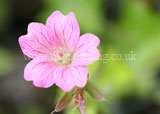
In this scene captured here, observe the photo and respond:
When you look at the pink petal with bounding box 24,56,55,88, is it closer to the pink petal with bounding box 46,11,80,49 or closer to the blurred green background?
the pink petal with bounding box 46,11,80,49

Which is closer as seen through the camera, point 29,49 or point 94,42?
point 94,42

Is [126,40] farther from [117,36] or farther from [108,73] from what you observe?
[108,73]

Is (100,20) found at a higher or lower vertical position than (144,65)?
higher

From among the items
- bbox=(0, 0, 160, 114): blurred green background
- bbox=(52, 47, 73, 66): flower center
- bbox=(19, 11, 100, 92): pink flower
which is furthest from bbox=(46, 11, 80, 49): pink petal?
bbox=(0, 0, 160, 114): blurred green background

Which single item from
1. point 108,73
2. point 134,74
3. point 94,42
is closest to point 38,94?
point 108,73

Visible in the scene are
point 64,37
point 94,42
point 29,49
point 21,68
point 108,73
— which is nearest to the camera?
point 94,42

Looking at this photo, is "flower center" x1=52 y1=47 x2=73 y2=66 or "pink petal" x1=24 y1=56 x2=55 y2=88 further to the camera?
"flower center" x1=52 y1=47 x2=73 y2=66

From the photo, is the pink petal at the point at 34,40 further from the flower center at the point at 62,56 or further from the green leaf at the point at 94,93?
the green leaf at the point at 94,93

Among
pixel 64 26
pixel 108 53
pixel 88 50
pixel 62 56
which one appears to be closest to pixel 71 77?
pixel 88 50
